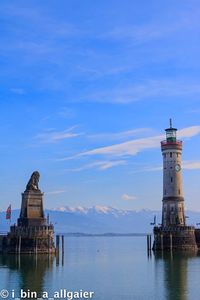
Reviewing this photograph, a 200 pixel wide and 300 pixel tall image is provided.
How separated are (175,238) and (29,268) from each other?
125ft

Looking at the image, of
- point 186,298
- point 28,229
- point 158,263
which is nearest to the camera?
point 186,298

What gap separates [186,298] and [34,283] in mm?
20063

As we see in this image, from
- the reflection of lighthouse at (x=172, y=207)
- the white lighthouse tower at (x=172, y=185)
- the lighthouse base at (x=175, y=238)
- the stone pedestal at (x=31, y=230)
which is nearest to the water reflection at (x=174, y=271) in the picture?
the lighthouse base at (x=175, y=238)

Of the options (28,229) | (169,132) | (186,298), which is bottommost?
(186,298)

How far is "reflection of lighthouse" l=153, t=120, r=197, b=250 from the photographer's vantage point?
11362cm

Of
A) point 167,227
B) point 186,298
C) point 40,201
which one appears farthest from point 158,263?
point 186,298

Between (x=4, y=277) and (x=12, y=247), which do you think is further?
(x=12, y=247)

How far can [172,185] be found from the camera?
116 meters

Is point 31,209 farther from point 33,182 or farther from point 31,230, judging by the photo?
point 33,182

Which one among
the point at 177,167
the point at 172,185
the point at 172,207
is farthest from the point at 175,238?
the point at 177,167

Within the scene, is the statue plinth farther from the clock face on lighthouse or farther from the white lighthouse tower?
the clock face on lighthouse

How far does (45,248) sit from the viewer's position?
108 meters

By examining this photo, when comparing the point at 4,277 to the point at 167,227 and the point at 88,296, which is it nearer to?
the point at 88,296

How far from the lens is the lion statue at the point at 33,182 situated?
112062 millimetres
